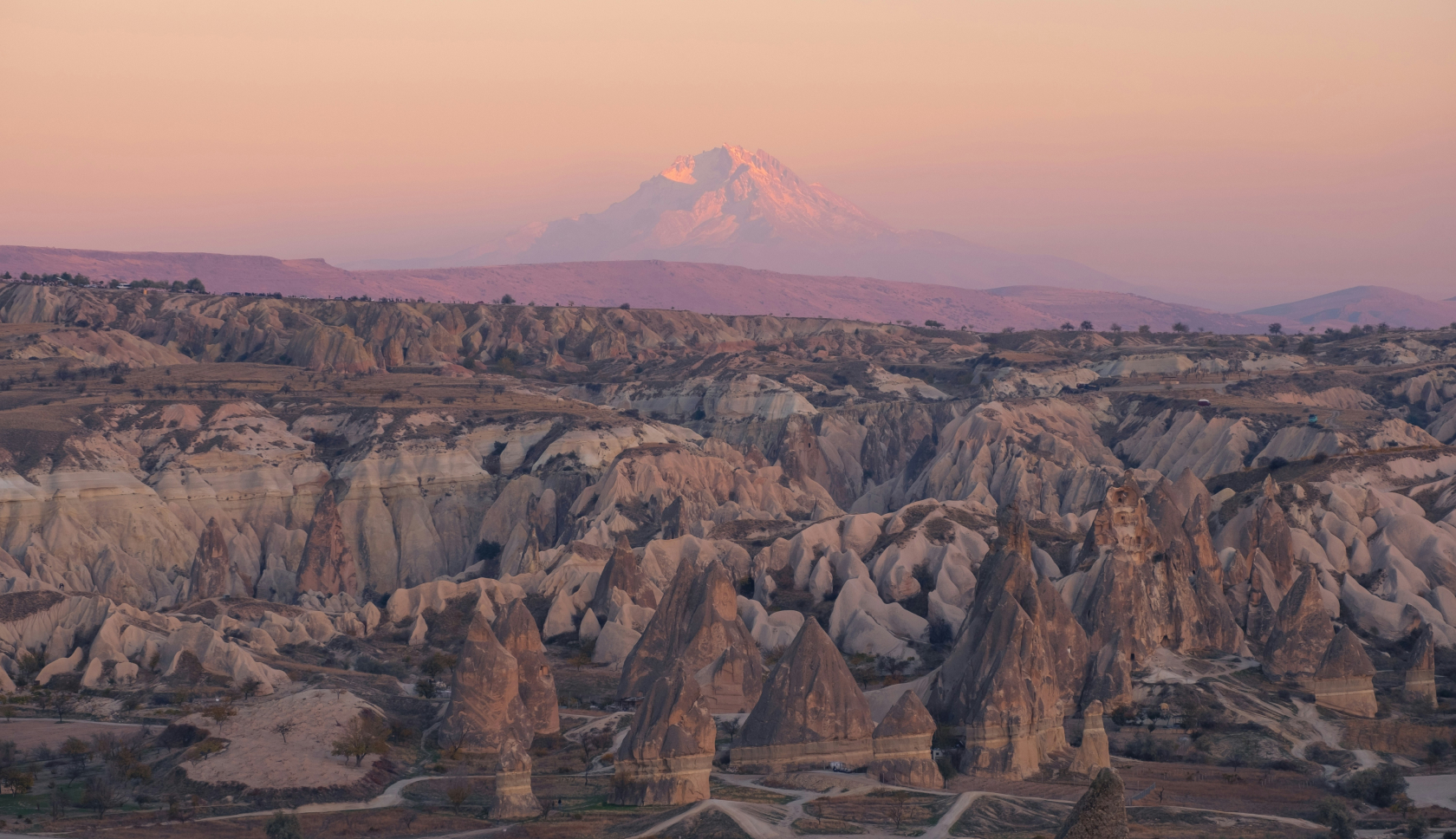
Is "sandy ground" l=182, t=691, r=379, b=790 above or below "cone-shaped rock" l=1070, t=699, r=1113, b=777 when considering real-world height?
below

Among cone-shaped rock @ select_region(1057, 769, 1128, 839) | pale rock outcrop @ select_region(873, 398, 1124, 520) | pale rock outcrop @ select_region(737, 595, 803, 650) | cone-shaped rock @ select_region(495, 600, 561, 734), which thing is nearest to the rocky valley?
cone-shaped rock @ select_region(1057, 769, 1128, 839)

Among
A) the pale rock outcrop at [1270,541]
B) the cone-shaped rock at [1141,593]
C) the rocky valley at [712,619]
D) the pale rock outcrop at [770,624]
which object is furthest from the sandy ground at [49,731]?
the pale rock outcrop at [1270,541]

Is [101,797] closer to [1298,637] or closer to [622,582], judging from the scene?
[622,582]

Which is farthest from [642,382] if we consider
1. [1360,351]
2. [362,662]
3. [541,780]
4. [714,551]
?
[541,780]

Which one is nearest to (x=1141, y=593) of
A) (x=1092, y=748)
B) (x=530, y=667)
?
(x=1092, y=748)

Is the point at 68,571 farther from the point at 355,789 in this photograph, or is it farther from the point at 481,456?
the point at 355,789

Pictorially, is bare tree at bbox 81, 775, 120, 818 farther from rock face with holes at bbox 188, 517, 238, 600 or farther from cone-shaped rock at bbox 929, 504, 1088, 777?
rock face with holes at bbox 188, 517, 238, 600

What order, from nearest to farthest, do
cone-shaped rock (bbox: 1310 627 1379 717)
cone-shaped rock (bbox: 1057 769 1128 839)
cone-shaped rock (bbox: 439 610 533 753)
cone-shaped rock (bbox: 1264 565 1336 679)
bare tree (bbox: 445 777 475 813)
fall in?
1. cone-shaped rock (bbox: 1057 769 1128 839)
2. bare tree (bbox: 445 777 475 813)
3. cone-shaped rock (bbox: 439 610 533 753)
4. cone-shaped rock (bbox: 1310 627 1379 717)
5. cone-shaped rock (bbox: 1264 565 1336 679)
